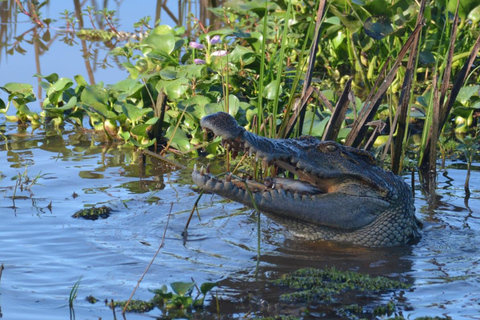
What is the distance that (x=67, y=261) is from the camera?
379 cm

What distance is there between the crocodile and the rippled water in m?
0.12

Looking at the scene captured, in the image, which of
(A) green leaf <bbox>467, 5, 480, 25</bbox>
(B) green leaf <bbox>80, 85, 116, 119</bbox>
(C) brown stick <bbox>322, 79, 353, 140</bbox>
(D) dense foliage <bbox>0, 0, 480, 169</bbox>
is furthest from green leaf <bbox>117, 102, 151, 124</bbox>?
(A) green leaf <bbox>467, 5, 480, 25</bbox>

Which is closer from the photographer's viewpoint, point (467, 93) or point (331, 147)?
point (331, 147)

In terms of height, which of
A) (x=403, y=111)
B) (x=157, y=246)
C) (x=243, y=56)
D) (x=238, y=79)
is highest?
(x=243, y=56)

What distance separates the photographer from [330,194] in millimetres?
4250

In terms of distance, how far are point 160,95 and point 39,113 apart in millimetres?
2267

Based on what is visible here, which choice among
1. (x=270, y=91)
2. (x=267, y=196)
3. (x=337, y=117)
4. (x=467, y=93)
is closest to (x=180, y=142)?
(x=270, y=91)

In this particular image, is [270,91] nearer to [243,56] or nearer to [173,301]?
[243,56]

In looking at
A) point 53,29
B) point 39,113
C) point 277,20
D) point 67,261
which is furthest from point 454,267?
point 53,29

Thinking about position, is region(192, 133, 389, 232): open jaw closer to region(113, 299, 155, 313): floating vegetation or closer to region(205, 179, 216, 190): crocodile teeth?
region(205, 179, 216, 190): crocodile teeth

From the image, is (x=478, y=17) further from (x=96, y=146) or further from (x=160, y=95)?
(x=96, y=146)

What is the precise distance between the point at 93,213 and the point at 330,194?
1.56m

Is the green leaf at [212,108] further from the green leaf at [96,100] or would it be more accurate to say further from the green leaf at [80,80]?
the green leaf at [80,80]

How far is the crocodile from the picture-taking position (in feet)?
13.0
